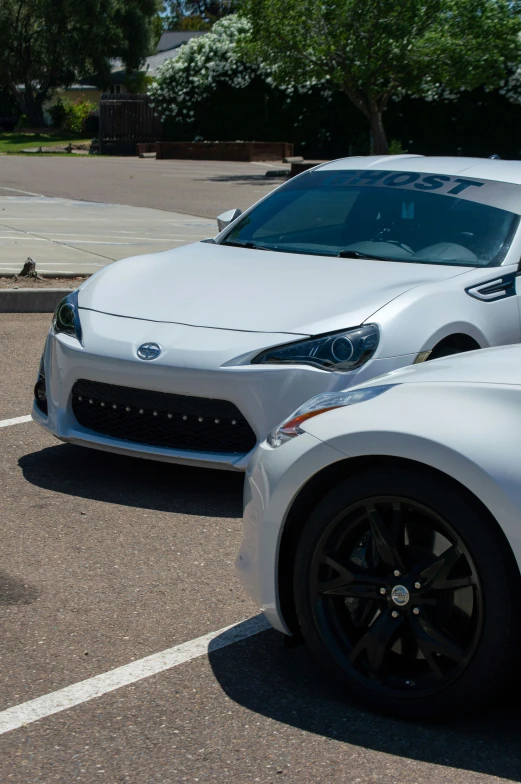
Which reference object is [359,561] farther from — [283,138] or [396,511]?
[283,138]

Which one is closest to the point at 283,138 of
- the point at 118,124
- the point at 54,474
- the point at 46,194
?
the point at 118,124

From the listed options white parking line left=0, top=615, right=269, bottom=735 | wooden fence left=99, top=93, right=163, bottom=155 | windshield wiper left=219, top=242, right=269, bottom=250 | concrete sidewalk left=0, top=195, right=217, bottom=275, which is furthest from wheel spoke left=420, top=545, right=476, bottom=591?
wooden fence left=99, top=93, right=163, bottom=155

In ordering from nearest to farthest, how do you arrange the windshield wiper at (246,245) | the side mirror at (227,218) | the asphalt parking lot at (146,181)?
the windshield wiper at (246,245), the side mirror at (227,218), the asphalt parking lot at (146,181)

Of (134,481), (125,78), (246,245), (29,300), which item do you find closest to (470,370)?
(134,481)

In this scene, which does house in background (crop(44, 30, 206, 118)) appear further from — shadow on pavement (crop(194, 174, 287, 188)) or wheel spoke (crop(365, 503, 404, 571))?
wheel spoke (crop(365, 503, 404, 571))

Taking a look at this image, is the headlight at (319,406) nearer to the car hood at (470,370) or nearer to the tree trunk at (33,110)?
the car hood at (470,370)

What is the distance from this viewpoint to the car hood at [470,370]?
3.24 m

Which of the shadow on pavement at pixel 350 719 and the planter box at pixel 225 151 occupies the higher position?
the shadow on pavement at pixel 350 719

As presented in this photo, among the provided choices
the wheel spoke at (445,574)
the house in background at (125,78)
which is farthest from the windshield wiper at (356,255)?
the house in background at (125,78)

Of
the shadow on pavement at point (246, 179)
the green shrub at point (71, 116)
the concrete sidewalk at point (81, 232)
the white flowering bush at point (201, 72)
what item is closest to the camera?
the concrete sidewalk at point (81, 232)

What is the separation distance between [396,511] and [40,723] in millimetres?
1156

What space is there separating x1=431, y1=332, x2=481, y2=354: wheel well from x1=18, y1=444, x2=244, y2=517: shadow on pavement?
1.19m

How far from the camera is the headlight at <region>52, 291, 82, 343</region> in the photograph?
5512mm

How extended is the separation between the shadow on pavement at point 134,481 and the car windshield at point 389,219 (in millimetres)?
1392
